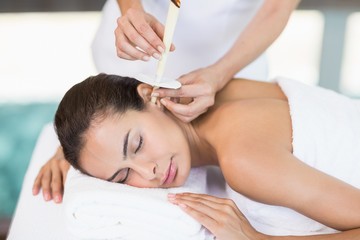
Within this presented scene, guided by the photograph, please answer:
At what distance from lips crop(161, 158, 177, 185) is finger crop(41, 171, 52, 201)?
1.33 ft

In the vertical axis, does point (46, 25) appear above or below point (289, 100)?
below

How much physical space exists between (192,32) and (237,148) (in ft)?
2.22

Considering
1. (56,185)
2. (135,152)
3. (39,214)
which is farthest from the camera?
(56,185)

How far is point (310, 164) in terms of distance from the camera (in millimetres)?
1449

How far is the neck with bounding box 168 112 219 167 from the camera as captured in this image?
1.64 m

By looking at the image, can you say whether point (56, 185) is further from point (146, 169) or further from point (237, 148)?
point (237, 148)

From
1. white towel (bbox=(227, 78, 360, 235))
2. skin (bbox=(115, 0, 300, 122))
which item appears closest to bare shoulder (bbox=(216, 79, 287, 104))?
skin (bbox=(115, 0, 300, 122))

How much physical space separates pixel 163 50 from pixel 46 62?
2.19 m

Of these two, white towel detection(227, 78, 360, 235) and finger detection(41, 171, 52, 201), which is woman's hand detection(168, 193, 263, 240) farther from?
finger detection(41, 171, 52, 201)

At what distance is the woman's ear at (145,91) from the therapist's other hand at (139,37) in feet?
0.43

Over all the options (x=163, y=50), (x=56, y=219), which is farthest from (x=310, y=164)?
(x=56, y=219)

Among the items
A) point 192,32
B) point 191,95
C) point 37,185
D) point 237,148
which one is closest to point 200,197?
point 237,148

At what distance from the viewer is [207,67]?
1627 millimetres

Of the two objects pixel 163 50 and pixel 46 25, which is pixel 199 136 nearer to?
pixel 163 50
